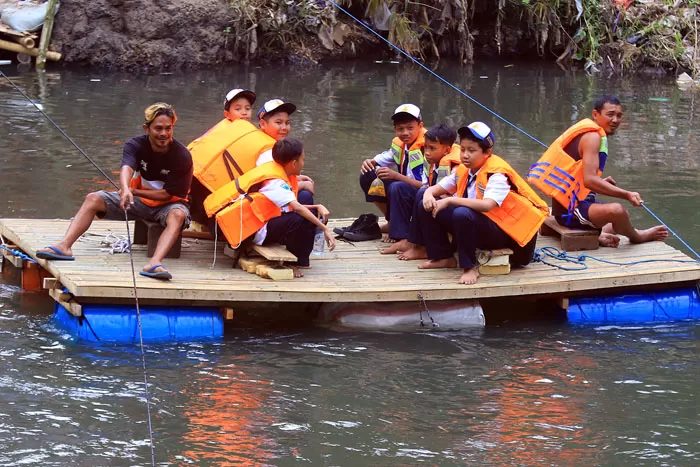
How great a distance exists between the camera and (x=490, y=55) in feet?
69.7

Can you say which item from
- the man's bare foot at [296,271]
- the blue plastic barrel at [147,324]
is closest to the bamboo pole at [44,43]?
the blue plastic barrel at [147,324]

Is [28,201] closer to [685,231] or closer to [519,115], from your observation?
[685,231]

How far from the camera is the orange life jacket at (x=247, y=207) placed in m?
7.09

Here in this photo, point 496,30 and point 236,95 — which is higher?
point 496,30

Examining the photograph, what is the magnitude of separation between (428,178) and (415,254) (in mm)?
554

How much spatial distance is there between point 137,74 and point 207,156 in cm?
1019

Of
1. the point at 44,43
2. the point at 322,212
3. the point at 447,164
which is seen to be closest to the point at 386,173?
the point at 447,164

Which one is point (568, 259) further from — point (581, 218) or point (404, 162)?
point (404, 162)

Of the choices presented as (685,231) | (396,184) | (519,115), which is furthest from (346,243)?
(519,115)

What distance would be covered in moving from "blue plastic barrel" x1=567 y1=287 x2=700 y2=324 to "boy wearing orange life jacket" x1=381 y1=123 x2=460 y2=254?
1.25 m

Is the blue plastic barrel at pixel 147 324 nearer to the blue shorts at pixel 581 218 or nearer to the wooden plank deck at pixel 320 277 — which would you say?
the wooden plank deck at pixel 320 277

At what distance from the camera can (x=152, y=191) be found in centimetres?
710

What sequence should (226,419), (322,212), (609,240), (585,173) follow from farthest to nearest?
(609,240)
(585,173)
(322,212)
(226,419)

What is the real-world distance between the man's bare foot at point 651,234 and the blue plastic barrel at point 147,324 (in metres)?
3.22
